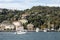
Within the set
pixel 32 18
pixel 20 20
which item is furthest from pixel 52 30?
pixel 20 20

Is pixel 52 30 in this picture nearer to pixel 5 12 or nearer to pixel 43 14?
pixel 43 14

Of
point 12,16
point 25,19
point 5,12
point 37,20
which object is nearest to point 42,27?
point 37,20

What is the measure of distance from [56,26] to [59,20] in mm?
4068

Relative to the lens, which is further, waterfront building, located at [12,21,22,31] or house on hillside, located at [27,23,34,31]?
waterfront building, located at [12,21,22,31]

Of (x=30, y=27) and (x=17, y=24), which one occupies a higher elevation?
(x=17, y=24)

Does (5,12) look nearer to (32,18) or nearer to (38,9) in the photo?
(38,9)

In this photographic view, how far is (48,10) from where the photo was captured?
161m

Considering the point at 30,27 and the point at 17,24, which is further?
the point at 17,24

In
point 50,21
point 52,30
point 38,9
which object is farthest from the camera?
point 38,9

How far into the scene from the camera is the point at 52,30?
5389 inches

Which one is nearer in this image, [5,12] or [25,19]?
[25,19]

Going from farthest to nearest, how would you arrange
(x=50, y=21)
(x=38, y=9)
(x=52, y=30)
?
(x=38, y=9) < (x=50, y=21) < (x=52, y=30)

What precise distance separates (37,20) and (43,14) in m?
11.7

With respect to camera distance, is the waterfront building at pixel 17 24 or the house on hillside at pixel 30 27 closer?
the house on hillside at pixel 30 27
